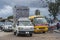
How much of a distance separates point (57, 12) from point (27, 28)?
758 inches

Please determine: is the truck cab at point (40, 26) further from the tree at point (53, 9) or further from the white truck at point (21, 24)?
the tree at point (53, 9)

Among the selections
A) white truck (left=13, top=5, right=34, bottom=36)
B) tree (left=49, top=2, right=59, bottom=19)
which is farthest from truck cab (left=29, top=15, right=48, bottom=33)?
tree (left=49, top=2, right=59, bottom=19)

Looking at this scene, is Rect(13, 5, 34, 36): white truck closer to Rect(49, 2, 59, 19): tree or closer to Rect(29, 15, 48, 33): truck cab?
Rect(29, 15, 48, 33): truck cab

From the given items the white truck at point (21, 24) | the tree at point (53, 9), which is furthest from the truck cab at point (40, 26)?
the tree at point (53, 9)

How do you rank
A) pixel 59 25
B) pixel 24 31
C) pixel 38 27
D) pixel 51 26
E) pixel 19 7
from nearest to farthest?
pixel 24 31, pixel 38 27, pixel 19 7, pixel 51 26, pixel 59 25

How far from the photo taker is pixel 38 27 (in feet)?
96.2

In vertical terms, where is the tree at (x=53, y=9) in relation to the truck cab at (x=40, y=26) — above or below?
above

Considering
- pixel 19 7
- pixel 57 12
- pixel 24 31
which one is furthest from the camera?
pixel 57 12

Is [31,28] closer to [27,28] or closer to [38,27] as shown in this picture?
[27,28]

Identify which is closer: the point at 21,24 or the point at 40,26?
the point at 21,24

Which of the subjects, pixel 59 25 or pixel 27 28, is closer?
pixel 27 28

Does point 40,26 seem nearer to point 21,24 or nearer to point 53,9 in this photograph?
point 21,24

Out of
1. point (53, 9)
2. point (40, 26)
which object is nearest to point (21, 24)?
point (40, 26)

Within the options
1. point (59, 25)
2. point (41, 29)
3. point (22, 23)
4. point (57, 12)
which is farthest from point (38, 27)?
point (57, 12)
